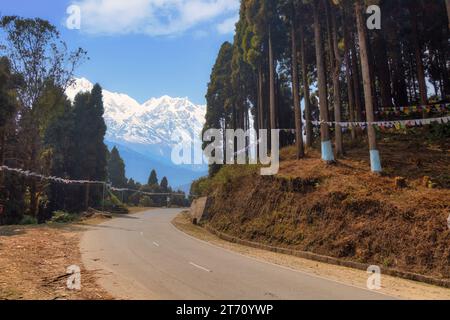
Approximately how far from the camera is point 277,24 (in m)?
28.6

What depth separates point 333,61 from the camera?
95.0 feet

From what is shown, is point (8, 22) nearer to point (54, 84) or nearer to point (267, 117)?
point (54, 84)

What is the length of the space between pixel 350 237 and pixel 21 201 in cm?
3073

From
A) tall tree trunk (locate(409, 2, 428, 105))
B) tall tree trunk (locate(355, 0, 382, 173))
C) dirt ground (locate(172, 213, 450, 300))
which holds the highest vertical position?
tall tree trunk (locate(409, 2, 428, 105))

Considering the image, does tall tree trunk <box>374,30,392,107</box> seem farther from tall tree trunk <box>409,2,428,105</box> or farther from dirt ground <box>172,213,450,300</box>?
dirt ground <box>172,213,450,300</box>

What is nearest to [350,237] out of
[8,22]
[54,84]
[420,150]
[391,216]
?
[391,216]

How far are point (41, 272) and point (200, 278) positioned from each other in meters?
4.62

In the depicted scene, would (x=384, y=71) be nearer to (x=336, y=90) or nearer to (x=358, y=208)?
(x=336, y=90)

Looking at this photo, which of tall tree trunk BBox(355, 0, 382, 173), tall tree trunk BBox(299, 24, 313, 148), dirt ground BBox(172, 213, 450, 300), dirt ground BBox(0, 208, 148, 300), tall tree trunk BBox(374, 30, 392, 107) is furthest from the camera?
tall tree trunk BBox(374, 30, 392, 107)

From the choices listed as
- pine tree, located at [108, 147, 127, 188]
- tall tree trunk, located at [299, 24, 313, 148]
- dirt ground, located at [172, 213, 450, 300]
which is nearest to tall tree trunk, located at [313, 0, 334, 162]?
tall tree trunk, located at [299, 24, 313, 148]

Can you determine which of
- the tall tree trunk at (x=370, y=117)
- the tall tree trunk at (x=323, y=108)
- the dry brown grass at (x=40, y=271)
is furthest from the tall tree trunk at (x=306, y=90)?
the dry brown grass at (x=40, y=271)

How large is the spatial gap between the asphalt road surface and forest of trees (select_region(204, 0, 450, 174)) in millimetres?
10015

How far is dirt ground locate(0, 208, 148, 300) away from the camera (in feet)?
27.8

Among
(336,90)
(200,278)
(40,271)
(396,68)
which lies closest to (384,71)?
(396,68)
